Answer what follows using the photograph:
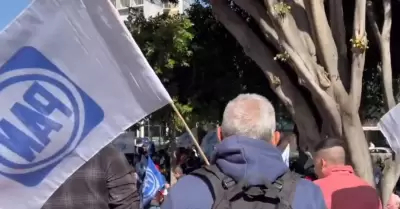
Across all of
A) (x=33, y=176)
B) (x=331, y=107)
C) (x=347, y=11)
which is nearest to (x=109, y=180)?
(x=33, y=176)

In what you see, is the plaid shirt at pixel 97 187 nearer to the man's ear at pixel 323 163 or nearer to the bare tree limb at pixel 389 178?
the man's ear at pixel 323 163

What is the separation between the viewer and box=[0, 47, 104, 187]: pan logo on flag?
3.32 m

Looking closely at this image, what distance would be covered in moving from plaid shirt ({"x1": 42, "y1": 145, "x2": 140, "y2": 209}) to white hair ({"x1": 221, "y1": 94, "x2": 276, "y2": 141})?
4.61 feet

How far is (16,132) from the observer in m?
3.32

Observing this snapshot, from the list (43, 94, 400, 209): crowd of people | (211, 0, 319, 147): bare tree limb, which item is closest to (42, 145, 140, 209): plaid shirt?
(43, 94, 400, 209): crowd of people

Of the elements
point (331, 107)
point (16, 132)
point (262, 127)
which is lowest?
point (331, 107)

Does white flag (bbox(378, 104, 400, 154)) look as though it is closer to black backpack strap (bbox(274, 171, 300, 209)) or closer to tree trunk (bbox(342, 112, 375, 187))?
black backpack strap (bbox(274, 171, 300, 209))

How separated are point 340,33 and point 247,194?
24.4ft

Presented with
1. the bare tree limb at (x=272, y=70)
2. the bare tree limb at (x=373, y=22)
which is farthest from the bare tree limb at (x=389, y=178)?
the bare tree limb at (x=373, y=22)

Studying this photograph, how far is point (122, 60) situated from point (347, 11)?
8763 millimetres

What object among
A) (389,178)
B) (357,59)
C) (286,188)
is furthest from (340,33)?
(286,188)

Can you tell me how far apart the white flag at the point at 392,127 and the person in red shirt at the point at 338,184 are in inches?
10.1

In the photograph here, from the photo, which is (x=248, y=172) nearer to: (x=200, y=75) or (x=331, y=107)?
(x=331, y=107)

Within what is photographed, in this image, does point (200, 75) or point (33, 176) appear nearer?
point (33, 176)
